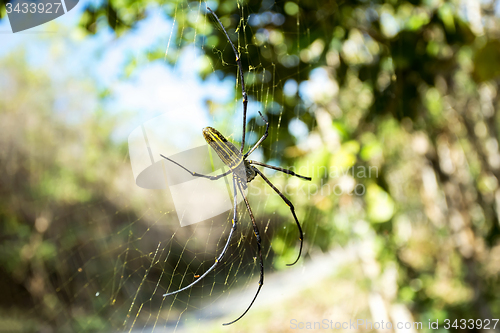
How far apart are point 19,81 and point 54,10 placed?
5393 mm

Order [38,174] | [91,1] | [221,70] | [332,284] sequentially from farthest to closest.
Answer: [332,284] → [38,174] → [221,70] → [91,1]

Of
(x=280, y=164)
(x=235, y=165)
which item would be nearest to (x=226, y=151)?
(x=235, y=165)

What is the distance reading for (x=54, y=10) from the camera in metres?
1.16

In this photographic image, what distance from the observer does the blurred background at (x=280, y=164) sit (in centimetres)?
158

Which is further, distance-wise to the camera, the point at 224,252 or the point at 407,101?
the point at 407,101

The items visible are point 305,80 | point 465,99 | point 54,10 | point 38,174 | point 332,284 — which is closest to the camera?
point 54,10

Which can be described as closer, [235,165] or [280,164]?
[235,165]

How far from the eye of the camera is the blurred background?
1580mm

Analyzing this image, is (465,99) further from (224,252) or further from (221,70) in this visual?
(224,252)

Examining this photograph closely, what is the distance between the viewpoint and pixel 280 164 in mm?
2008

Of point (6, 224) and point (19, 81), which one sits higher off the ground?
point (19, 81)

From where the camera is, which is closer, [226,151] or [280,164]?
[226,151]

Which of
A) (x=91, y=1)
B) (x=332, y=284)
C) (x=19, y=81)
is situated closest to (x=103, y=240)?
(x=19, y=81)

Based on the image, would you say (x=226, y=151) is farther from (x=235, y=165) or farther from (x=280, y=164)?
(x=280, y=164)
